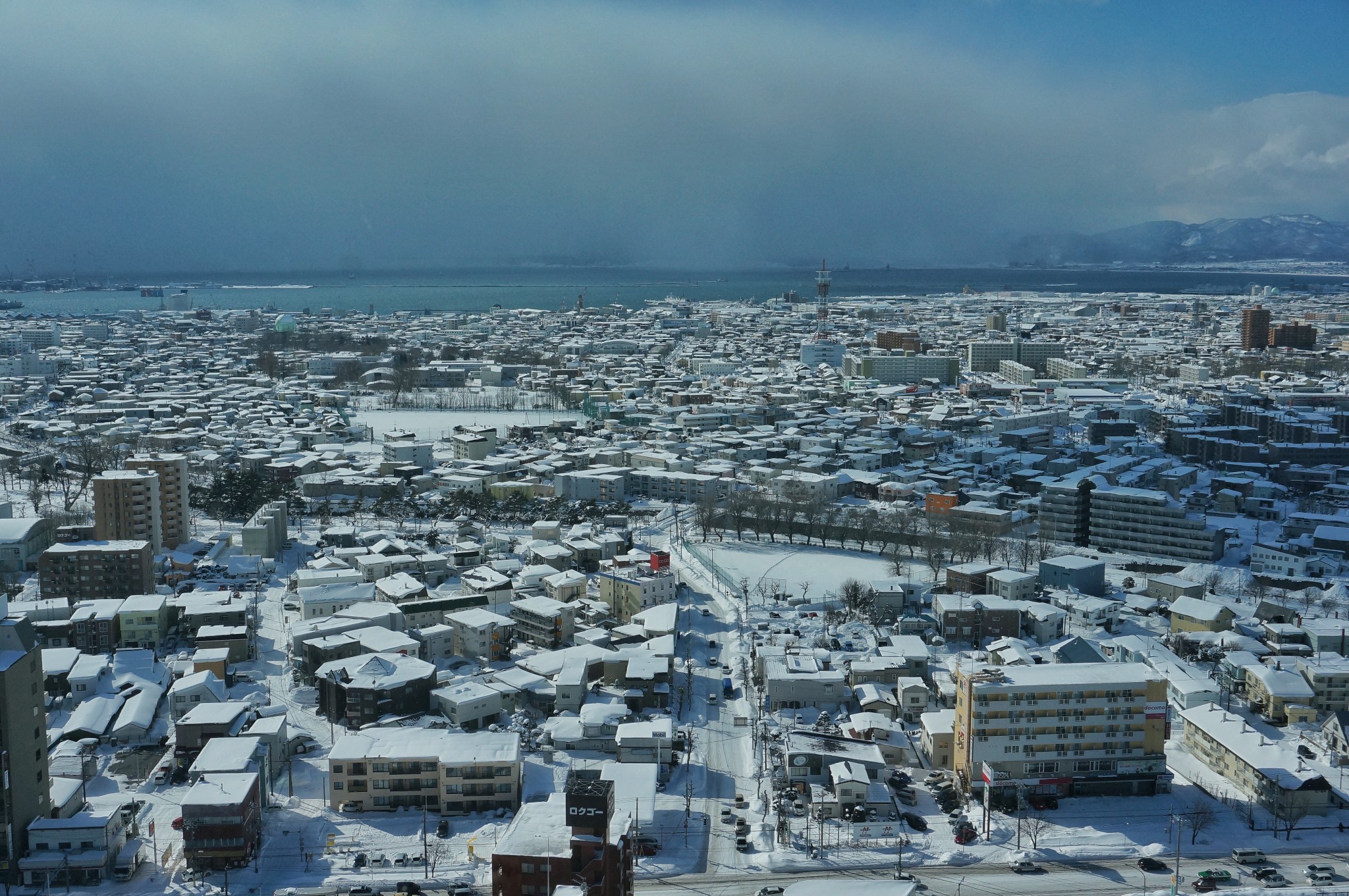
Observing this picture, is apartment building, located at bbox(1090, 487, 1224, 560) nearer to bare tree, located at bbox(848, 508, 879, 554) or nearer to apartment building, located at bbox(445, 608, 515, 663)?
bare tree, located at bbox(848, 508, 879, 554)

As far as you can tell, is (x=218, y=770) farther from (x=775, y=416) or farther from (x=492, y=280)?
(x=492, y=280)

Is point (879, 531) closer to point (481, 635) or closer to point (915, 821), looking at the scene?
point (481, 635)

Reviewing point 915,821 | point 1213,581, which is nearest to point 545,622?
point 915,821

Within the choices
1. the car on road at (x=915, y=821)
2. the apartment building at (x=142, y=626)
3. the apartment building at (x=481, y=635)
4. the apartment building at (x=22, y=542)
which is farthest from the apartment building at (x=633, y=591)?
the apartment building at (x=22, y=542)

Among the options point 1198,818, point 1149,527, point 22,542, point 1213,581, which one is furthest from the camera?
point 1149,527

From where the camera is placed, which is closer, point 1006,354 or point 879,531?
point 879,531

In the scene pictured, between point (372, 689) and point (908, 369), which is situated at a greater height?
point (908, 369)

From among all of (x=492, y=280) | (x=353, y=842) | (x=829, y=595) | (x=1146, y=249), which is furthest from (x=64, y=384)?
(x=1146, y=249)
